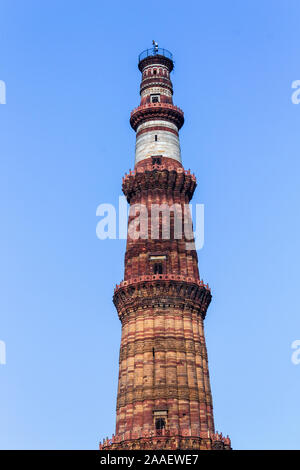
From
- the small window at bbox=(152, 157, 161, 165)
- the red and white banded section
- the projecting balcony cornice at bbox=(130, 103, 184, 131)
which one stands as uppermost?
the projecting balcony cornice at bbox=(130, 103, 184, 131)

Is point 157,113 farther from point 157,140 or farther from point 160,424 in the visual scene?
point 160,424

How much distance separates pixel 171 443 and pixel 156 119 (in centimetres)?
3596

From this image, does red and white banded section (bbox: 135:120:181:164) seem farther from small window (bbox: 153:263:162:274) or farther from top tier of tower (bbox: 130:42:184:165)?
small window (bbox: 153:263:162:274)

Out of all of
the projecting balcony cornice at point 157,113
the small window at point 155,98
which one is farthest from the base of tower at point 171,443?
the small window at point 155,98

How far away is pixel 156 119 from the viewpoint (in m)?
68.8

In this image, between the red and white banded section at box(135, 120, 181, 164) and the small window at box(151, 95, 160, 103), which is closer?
the red and white banded section at box(135, 120, 181, 164)

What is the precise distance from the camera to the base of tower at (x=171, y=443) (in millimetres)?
48375

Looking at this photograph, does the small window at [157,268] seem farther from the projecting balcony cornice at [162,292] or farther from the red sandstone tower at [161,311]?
the projecting balcony cornice at [162,292]

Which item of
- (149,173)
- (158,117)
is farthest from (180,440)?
(158,117)

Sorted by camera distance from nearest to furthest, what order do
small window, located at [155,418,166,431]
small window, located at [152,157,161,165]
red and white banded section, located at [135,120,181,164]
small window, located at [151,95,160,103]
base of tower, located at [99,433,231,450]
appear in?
base of tower, located at [99,433,231,450] → small window, located at [155,418,166,431] → small window, located at [152,157,161,165] → red and white banded section, located at [135,120,181,164] → small window, located at [151,95,160,103]

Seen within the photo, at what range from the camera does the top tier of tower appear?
66750mm

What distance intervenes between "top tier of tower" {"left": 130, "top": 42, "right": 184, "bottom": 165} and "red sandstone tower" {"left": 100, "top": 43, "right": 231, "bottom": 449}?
0.11 m

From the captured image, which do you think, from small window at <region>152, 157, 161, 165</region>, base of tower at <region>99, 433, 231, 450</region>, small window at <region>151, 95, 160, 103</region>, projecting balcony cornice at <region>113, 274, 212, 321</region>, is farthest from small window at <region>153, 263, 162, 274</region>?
small window at <region>151, 95, 160, 103</region>

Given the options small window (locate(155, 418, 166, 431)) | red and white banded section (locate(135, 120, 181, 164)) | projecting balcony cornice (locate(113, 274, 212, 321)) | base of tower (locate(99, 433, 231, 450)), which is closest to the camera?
base of tower (locate(99, 433, 231, 450))
